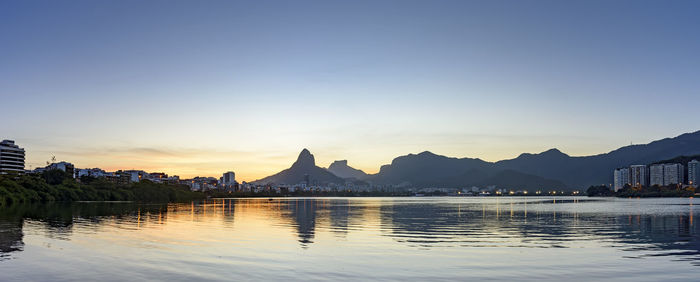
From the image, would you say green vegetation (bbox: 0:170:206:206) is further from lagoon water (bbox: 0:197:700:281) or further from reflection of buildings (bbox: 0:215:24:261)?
lagoon water (bbox: 0:197:700:281)

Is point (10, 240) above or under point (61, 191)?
above

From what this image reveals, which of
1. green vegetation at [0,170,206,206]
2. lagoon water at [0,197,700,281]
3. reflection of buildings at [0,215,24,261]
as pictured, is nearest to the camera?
lagoon water at [0,197,700,281]

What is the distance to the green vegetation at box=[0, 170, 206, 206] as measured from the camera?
102m

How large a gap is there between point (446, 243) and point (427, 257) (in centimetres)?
697

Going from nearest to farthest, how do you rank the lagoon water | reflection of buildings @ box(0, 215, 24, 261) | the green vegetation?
the lagoon water, reflection of buildings @ box(0, 215, 24, 261), the green vegetation

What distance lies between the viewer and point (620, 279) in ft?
64.2

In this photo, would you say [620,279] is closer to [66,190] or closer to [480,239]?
[480,239]

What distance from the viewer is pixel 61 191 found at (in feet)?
395

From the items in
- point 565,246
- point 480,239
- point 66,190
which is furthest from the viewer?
point 66,190

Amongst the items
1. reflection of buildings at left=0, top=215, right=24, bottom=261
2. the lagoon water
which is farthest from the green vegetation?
the lagoon water

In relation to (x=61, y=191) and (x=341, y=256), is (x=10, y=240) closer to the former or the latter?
(x=341, y=256)

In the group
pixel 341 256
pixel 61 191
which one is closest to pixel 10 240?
pixel 341 256

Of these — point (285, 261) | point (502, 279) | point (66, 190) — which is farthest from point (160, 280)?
point (66, 190)

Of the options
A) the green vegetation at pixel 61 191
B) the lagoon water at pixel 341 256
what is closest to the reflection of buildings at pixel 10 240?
the lagoon water at pixel 341 256
